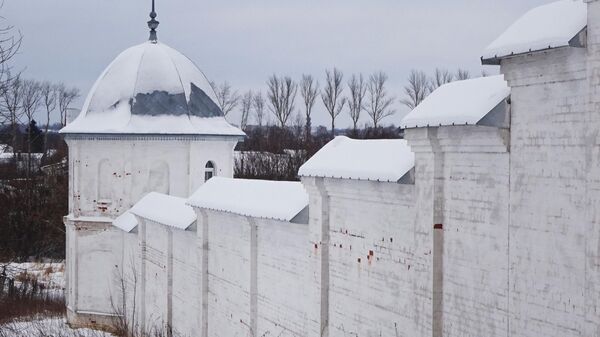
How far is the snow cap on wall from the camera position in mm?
14953

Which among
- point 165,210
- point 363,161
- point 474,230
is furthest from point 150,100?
point 474,230

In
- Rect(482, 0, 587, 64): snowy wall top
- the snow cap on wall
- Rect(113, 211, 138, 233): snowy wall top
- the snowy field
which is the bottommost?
the snowy field

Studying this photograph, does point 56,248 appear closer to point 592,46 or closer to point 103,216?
point 103,216

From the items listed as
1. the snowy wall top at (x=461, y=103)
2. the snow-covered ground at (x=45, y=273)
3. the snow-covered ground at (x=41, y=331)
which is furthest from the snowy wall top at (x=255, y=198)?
the snow-covered ground at (x=45, y=273)

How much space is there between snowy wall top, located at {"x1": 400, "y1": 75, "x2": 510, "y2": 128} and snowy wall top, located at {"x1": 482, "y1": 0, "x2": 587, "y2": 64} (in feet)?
1.12

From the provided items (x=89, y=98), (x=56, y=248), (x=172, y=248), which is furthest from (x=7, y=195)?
(x=172, y=248)

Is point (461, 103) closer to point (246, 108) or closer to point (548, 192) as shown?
point (548, 192)

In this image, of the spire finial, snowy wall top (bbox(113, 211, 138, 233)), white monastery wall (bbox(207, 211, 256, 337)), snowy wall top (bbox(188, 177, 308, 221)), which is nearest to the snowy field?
snowy wall top (bbox(113, 211, 138, 233))

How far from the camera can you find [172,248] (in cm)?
1599

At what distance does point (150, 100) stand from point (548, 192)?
14.8 m

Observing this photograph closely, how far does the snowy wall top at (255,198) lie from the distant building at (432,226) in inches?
1.5

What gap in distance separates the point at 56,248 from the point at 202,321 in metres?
22.9

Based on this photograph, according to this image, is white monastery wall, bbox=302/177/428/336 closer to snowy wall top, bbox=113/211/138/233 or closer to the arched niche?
snowy wall top, bbox=113/211/138/233

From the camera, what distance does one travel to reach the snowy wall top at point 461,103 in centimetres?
709
